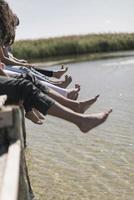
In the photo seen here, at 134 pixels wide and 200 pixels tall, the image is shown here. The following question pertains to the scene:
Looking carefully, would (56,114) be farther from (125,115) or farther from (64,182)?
(125,115)

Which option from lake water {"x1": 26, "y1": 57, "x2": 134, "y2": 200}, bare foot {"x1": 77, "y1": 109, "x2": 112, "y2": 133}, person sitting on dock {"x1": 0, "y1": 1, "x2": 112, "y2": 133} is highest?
person sitting on dock {"x1": 0, "y1": 1, "x2": 112, "y2": 133}

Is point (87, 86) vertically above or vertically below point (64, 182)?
below

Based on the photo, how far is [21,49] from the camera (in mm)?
36312

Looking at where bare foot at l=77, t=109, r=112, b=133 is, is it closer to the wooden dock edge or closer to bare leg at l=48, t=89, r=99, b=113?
bare leg at l=48, t=89, r=99, b=113

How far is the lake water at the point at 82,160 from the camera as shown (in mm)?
5316

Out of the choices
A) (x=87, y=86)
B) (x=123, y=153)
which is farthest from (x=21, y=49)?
(x=123, y=153)

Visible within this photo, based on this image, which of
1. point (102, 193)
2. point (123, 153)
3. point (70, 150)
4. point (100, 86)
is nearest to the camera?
point (102, 193)

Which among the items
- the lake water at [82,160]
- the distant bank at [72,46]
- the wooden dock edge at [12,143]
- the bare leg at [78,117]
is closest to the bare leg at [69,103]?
the bare leg at [78,117]

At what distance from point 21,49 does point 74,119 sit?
107 feet

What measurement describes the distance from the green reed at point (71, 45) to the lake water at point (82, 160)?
27153 millimetres

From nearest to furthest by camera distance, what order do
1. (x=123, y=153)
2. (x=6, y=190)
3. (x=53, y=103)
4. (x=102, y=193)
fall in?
1. (x=6, y=190)
2. (x=53, y=103)
3. (x=102, y=193)
4. (x=123, y=153)

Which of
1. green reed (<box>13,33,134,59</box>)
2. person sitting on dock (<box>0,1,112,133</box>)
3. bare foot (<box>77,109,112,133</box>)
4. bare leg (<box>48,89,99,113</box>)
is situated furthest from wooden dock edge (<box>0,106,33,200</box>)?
green reed (<box>13,33,134,59</box>)

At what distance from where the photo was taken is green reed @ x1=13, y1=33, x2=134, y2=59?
3678cm

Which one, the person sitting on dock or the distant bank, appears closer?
the person sitting on dock
